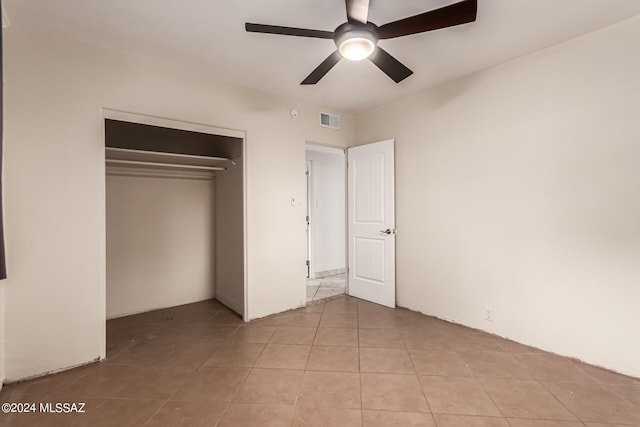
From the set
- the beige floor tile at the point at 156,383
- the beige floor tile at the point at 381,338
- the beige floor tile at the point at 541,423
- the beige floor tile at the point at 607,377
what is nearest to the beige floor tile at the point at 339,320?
the beige floor tile at the point at 381,338

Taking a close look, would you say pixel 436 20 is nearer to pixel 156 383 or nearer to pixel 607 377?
pixel 607 377

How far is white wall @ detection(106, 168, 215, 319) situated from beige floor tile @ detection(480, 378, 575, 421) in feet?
11.0

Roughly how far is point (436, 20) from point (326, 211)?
388 centimetres

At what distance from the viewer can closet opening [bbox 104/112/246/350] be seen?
3211mm

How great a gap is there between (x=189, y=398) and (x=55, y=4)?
8.84 feet

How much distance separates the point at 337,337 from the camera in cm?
276

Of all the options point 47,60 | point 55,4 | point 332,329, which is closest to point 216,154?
point 47,60

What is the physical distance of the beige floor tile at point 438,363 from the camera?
7.04 feet

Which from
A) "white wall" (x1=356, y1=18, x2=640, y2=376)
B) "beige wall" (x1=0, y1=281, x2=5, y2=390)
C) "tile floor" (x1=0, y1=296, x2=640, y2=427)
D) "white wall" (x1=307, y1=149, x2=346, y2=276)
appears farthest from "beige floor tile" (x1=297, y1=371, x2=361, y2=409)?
"white wall" (x1=307, y1=149, x2=346, y2=276)

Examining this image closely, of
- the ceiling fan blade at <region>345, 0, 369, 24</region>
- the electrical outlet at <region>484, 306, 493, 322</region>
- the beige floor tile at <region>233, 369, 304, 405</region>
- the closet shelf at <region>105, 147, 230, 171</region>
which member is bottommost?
the beige floor tile at <region>233, 369, 304, 405</region>

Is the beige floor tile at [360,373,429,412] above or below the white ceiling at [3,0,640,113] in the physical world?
below

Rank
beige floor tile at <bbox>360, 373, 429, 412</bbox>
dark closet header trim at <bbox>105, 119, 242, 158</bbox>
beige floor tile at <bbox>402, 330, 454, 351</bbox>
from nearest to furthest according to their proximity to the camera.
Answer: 1. beige floor tile at <bbox>360, 373, 429, 412</bbox>
2. beige floor tile at <bbox>402, 330, 454, 351</bbox>
3. dark closet header trim at <bbox>105, 119, 242, 158</bbox>

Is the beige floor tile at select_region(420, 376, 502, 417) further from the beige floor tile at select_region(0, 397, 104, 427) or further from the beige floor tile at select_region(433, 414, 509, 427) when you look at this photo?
the beige floor tile at select_region(0, 397, 104, 427)

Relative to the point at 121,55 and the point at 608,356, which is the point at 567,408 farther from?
the point at 121,55
